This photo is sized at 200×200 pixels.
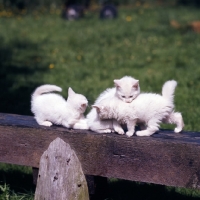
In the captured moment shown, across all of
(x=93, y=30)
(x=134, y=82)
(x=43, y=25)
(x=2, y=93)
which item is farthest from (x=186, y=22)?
(x=134, y=82)

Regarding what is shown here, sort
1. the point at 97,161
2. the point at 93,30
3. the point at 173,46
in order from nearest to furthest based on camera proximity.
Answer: the point at 97,161 < the point at 173,46 < the point at 93,30

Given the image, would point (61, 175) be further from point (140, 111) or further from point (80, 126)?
point (140, 111)

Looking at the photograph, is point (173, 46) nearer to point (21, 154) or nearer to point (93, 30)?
point (93, 30)

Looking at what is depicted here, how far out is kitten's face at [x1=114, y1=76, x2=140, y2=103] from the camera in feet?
13.4

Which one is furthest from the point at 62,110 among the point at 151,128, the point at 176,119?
the point at 176,119

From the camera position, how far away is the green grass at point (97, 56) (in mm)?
8781

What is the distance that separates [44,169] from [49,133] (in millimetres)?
297

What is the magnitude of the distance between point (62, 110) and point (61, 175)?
0.62m

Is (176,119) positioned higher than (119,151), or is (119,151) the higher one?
(176,119)

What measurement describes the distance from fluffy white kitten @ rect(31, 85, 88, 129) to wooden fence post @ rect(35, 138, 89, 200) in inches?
13.1

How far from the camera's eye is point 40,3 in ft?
60.4

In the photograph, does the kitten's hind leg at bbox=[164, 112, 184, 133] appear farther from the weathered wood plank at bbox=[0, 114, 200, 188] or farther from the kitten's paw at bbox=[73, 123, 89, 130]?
the kitten's paw at bbox=[73, 123, 89, 130]

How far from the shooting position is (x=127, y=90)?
13.4ft

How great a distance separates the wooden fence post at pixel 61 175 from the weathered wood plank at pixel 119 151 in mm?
131
